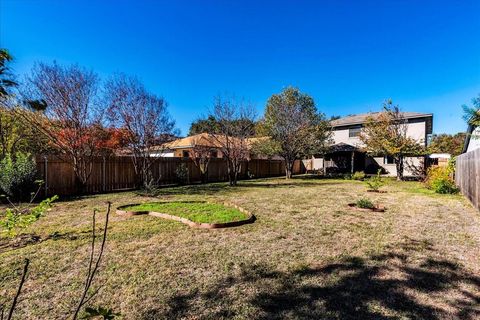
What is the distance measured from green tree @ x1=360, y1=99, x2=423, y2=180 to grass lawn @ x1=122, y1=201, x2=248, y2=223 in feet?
53.3

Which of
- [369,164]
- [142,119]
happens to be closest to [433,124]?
[369,164]

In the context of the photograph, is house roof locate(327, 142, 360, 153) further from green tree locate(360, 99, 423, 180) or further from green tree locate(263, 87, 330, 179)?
green tree locate(360, 99, 423, 180)

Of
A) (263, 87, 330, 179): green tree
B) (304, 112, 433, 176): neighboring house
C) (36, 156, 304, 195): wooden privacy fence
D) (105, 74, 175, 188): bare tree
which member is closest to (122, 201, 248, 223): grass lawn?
(105, 74, 175, 188): bare tree

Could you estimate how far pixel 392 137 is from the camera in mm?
19625

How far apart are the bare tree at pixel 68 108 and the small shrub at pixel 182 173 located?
4947 mm

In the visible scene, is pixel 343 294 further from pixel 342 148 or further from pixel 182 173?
pixel 342 148

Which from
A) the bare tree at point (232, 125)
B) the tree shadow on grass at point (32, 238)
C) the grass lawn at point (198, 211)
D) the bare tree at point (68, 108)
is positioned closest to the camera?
the tree shadow on grass at point (32, 238)

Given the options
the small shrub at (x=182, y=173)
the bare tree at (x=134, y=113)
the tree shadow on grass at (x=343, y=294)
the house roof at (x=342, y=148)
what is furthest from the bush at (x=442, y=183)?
the bare tree at (x=134, y=113)

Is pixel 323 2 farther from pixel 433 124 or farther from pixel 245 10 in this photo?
pixel 433 124

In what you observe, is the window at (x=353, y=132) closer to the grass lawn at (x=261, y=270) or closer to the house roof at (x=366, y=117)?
the house roof at (x=366, y=117)

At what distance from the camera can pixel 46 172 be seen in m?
10.7

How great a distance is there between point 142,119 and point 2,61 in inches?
449

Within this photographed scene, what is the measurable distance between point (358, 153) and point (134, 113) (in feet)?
71.5

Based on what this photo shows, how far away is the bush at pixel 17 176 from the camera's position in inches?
351
